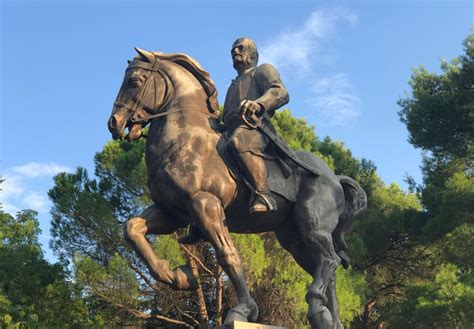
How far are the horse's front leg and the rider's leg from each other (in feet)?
2.52

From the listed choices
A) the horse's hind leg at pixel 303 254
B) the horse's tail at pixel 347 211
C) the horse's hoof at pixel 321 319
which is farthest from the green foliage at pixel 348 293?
the horse's hoof at pixel 321 319

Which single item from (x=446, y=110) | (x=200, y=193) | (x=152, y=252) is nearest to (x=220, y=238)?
(x=200, y=193)

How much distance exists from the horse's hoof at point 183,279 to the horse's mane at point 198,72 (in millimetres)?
1486

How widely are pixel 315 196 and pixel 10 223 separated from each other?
12011 millimetres

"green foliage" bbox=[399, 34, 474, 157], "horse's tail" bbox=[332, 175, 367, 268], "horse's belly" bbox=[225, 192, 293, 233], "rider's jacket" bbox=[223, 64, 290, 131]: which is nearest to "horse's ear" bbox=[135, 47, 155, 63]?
"rider's jacket" bbox=[223, 64, 290, 131]

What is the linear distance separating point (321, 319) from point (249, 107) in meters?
1.88

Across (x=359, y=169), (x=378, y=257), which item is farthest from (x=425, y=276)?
(x=359, y=169)

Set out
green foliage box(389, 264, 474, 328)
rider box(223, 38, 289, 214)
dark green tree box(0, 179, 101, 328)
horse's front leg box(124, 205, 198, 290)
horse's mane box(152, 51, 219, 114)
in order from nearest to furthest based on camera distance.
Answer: horse's front leg box(124, 205, 198, 290) → rider box(223, 38, 289, 214) → horse's mane box(152, 51, 219, 114) → green foliage box(389, 264, 474, 328) → dark green tree box(0, 179, 101, 328)

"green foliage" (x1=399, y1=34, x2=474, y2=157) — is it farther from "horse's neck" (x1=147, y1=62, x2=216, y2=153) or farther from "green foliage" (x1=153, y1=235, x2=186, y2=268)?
"horse's neck" (x1=147, y1=62, x2=216, y2=153)

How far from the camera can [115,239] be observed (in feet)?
53.7

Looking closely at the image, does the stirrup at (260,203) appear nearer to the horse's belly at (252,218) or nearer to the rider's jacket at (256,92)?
the horse's belly at (252,218)

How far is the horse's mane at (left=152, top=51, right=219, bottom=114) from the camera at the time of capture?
5242 mm

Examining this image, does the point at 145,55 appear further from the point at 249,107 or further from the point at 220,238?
the point at 220,238

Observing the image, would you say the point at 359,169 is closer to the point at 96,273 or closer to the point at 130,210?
the point at 130,210
